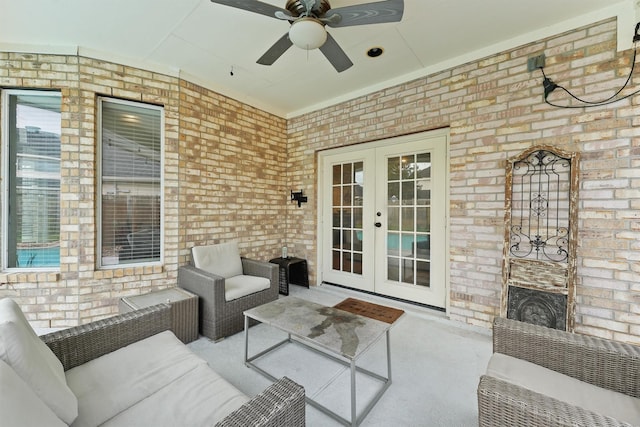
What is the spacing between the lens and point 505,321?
5.37 feet

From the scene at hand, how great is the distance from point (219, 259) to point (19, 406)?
2.45m

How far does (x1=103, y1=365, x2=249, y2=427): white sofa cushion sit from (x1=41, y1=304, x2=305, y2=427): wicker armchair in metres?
0.22

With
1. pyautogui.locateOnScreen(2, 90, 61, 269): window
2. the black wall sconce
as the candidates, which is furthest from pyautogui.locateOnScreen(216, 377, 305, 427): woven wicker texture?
the black wall sconce

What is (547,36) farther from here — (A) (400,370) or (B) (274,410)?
(B) (274,410)

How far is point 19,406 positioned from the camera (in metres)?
0.76

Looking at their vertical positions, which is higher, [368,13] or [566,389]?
[368,13]

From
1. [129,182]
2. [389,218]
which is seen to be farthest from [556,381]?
[129,182]

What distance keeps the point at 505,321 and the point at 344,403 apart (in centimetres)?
113

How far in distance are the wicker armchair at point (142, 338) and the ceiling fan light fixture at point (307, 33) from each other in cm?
202

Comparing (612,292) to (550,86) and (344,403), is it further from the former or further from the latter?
(344,403)

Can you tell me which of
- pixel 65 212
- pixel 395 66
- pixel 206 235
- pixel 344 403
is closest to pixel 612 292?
pixel 344 403

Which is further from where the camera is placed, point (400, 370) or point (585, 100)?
point (585, 100)

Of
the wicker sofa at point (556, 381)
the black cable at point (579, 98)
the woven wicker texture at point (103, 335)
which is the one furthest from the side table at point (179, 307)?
the black cable at point (579, 98)

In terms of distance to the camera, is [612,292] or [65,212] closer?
[612,292]
